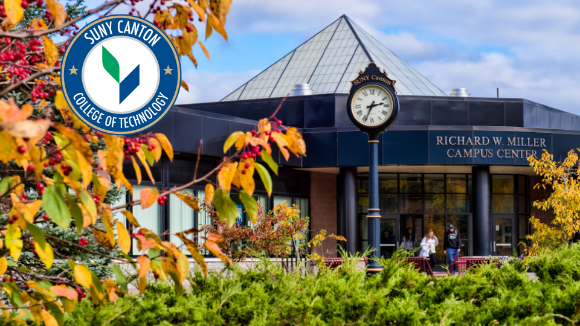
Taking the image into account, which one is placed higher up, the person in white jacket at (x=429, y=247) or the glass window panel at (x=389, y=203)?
the glass window panel at (x=389, y=203)

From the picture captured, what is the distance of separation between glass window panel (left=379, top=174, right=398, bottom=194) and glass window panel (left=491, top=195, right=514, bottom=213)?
4342 millimetres

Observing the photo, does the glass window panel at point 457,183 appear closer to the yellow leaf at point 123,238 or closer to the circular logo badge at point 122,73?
the circular logo badge at point 122,73

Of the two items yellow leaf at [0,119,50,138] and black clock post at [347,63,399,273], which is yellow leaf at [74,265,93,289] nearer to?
yellow leaf at [0,119,50,138]

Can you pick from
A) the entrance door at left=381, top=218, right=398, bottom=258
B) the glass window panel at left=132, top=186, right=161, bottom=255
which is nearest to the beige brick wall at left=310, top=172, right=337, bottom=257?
the entrance door at left=381, top=218, right=398, bottom=258

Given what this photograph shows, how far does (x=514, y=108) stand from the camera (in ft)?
84.6

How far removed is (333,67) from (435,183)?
7.19 meters

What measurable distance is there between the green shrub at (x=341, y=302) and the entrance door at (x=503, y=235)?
24411 mm

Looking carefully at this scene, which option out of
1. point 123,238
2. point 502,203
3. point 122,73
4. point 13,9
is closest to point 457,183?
point 502,203

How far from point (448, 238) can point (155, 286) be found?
59.7ft

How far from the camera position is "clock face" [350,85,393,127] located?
12.6 m

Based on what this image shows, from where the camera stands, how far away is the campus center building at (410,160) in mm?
24156

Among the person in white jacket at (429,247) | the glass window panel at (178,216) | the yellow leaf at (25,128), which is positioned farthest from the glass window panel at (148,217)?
the yellow leaf at (25,128)

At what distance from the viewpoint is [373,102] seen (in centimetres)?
1427

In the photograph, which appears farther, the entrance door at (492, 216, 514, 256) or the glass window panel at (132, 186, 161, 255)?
the entrance door at (492, 216, 514, 256)
